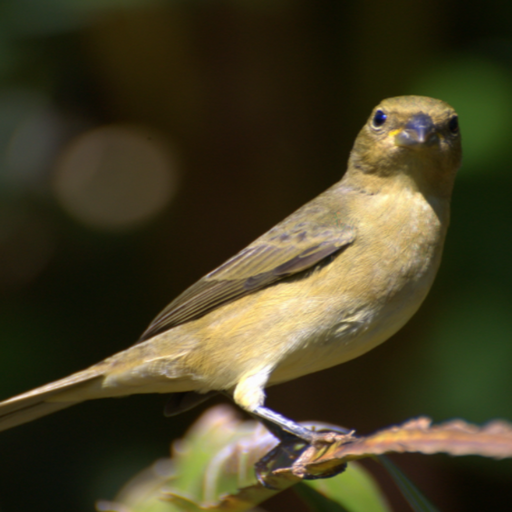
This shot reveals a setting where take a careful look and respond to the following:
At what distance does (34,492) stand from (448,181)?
10.3 ft

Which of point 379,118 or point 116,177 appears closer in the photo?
point 379,118

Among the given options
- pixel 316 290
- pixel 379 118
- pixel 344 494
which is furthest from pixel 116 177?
pixel 344 494

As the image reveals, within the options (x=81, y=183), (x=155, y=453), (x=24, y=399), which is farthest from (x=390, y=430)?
(x=81, y=183)

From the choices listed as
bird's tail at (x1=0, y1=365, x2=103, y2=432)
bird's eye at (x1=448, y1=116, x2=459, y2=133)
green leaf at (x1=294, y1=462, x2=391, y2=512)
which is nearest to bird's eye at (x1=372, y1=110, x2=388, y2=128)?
bird's eye at (x1=448, y1=116, x2=459, y2=133)

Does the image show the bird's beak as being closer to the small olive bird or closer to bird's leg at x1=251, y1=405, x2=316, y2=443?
the small olive bird

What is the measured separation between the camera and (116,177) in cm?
456

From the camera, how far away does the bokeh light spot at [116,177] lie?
4117mm

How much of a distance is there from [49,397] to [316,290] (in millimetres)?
1285

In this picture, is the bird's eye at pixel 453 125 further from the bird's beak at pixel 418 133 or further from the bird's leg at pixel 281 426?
the bird's leg at pixel 281 426

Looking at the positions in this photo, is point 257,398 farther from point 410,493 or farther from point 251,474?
point 410,493

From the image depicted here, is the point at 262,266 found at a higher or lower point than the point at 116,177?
lower

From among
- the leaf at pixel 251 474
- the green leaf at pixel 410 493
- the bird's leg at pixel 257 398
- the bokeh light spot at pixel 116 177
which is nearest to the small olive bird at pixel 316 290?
the bird's leg at pixel 257 398

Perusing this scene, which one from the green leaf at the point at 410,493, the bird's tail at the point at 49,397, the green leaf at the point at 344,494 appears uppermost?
the bird's tail at the point at 49,397

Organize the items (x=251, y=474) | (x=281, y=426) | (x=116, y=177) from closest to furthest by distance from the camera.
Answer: (x=251, y=474)
(x=281, y=426)
(x=116, y=177)
